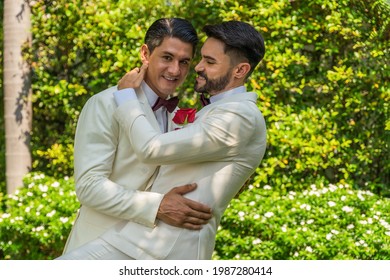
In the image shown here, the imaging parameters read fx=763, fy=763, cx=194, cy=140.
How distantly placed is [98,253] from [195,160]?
56 cm

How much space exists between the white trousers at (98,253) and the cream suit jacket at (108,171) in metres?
0.13

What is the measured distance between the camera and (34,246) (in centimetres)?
634

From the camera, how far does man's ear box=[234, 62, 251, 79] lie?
3188 mm

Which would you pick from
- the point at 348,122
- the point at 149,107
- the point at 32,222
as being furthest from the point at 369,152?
the point at 149,107

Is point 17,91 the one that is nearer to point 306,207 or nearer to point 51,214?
point 51,214

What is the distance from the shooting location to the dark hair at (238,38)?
3150 millimetres

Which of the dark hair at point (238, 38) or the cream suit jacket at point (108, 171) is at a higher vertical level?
the dark hair at point (238, 38)

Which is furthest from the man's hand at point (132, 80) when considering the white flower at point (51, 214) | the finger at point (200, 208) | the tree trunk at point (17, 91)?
the tree trunk at point (17, 91)

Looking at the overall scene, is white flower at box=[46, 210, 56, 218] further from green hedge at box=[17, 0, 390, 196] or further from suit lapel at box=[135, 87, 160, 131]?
suit lapel at box=[135, 87, 160, 131]

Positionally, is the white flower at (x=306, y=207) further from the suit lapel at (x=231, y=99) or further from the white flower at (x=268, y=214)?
the suit lapel at (x=231, y=99)

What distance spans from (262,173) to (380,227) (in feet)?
4.34

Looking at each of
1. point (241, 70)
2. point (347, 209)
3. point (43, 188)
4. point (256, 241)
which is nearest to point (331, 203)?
point (347, 209)

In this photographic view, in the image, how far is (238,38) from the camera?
3.15m

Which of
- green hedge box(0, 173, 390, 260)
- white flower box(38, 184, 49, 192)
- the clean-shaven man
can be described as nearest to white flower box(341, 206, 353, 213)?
green hedge box(0, 173, 390, 260)
